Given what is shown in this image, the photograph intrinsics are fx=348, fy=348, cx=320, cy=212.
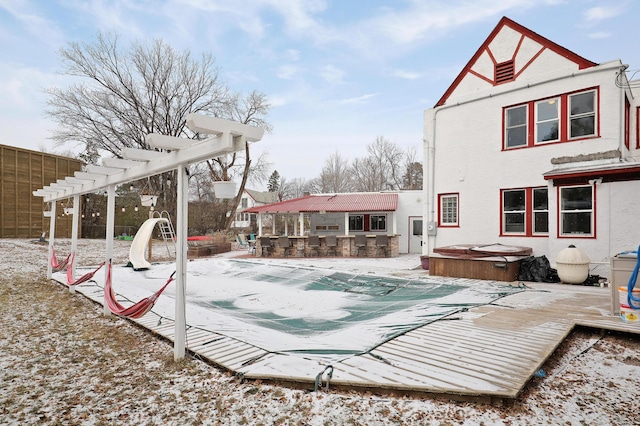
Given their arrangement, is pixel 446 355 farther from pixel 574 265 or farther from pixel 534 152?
pixel 534 152

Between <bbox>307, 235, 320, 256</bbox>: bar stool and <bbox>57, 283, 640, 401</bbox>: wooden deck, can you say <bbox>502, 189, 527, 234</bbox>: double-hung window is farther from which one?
<bbox>307, 235, 320, 256</bbox>: bar stool

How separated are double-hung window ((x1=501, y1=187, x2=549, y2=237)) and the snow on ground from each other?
5.84m

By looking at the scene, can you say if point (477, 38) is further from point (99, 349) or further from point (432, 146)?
point (99, 349)

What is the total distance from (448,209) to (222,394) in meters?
10.2

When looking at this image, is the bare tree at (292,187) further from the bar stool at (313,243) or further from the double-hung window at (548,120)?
the double-hung window at (548,120)

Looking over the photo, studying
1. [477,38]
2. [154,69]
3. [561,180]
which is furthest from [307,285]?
[154,69]

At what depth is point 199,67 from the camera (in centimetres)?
2462

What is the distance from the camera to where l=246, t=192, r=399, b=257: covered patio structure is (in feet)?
52.4

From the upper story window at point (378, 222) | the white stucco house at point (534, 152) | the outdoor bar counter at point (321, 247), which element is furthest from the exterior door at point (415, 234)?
the white stucco house at point (534, 152)

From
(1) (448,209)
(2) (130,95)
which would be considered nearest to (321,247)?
(1) (448,209)

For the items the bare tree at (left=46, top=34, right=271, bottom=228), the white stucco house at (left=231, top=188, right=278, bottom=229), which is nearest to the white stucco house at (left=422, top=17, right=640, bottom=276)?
the bare tree at (left=46, top=34, right=271, bottom=228)

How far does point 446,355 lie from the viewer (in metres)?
3.53

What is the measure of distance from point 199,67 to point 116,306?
23398mm

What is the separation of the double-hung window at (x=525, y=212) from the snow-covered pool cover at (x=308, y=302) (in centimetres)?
291
